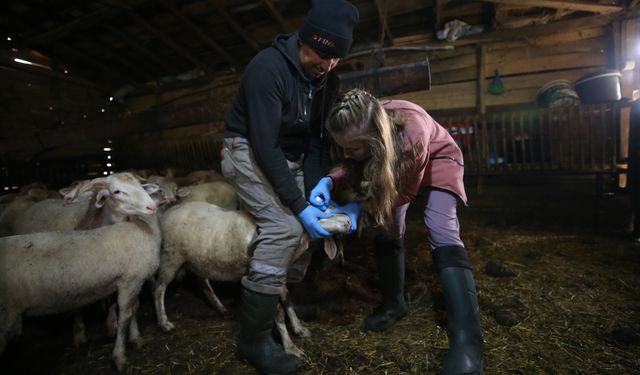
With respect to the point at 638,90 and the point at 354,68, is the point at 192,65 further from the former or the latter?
the point at 638,90

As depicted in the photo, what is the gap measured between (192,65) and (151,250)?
28.7 ft

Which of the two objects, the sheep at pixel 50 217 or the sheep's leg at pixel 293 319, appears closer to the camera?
the sheep's leg at pixel 293 319

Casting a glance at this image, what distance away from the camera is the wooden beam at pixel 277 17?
6865 mm

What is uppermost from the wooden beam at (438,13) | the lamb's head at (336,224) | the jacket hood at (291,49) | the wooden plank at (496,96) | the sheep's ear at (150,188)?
the wooden beam at (438,13)

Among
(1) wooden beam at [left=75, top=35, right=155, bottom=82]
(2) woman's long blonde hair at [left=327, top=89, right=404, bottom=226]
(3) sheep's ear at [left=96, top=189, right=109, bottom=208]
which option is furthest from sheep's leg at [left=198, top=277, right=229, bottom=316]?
(1) wooden beam at [left=75, top=35, right=155, bottom=82]

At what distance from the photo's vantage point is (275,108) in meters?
2.09

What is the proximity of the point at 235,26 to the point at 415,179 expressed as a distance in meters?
6.94

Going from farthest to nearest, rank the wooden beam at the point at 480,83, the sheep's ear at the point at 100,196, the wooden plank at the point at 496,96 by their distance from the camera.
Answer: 1. the wooden beam at the point at 480,83
2. the wooden plank at the point at 496,96
3. the sheep's ear at the point at 100,196

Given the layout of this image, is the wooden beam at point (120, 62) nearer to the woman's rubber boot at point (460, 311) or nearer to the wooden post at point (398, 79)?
the wooden post at point (398, 79)

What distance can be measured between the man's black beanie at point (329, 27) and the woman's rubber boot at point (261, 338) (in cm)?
168

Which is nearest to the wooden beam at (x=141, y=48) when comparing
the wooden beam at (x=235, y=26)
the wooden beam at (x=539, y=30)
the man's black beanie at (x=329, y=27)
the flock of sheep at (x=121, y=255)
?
the wooden beam at (x=235, y=26)

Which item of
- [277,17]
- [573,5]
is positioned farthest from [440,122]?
[277,17]

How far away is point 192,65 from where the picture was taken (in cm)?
1028

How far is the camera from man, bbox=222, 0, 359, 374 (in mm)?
2086
